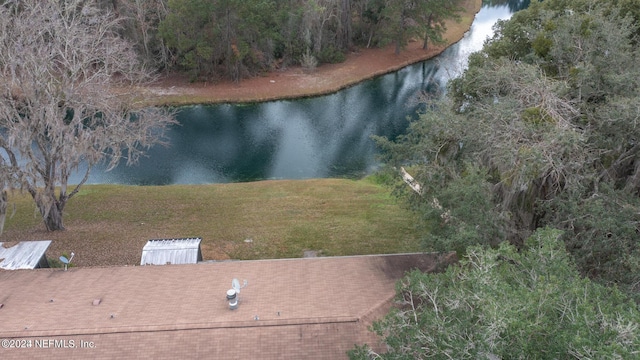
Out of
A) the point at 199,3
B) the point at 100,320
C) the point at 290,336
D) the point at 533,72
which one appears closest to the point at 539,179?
the point at 533,72

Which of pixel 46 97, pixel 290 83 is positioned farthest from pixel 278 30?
pixel 46 97

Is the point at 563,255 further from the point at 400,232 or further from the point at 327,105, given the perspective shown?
the point at 327,105

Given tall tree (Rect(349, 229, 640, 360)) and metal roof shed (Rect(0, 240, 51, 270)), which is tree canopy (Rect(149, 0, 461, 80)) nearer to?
metal roof shed (Rect(0, 240, 51, 270))

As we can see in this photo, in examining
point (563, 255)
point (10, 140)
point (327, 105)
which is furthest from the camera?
point (327, 105)

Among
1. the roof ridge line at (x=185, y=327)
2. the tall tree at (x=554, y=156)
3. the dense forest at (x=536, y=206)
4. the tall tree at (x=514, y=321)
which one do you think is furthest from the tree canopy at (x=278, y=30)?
the tall tree at (x=514, y=321)

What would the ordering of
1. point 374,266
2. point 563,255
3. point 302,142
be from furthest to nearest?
point 302,142, point 374,266, point 563,255
